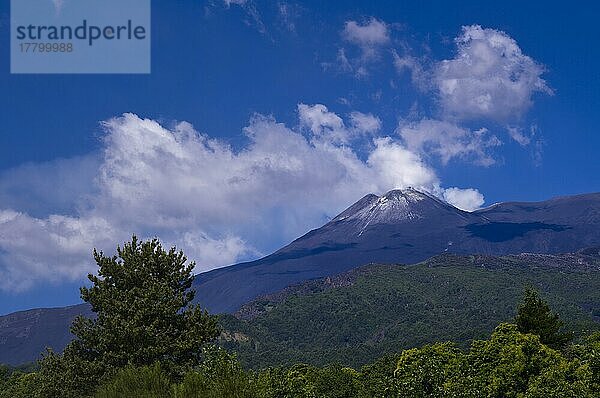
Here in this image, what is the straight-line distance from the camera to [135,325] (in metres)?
36.9

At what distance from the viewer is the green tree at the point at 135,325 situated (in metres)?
37.0

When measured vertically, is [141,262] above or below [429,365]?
above

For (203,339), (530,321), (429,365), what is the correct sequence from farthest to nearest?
(530,321) → (429,365) → (203,339)

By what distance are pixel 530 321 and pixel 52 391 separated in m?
40.8

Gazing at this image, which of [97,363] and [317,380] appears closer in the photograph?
[97,363]

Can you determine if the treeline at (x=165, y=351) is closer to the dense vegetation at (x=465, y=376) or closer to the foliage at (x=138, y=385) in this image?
the dense vegetation at (x=465, y=376)

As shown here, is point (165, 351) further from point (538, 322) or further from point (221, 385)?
point (538, 322)

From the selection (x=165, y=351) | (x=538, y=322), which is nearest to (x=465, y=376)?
(x=538, y=322)

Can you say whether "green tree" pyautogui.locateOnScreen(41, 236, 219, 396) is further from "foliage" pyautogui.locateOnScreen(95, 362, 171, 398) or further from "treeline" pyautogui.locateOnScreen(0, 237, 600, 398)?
"foliage" pyautogui.locateOnScreen(95, 362, 171, 398)

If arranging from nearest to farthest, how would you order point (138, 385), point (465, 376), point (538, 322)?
point (138, 385), point (465, 376), point (538, 322)

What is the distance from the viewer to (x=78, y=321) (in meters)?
40.0

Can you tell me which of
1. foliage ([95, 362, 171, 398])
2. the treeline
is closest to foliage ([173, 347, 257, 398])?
foliage ([95, 362, 171, 398])

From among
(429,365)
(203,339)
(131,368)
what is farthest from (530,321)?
(131,368)

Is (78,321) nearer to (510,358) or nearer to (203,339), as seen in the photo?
(203,339)
